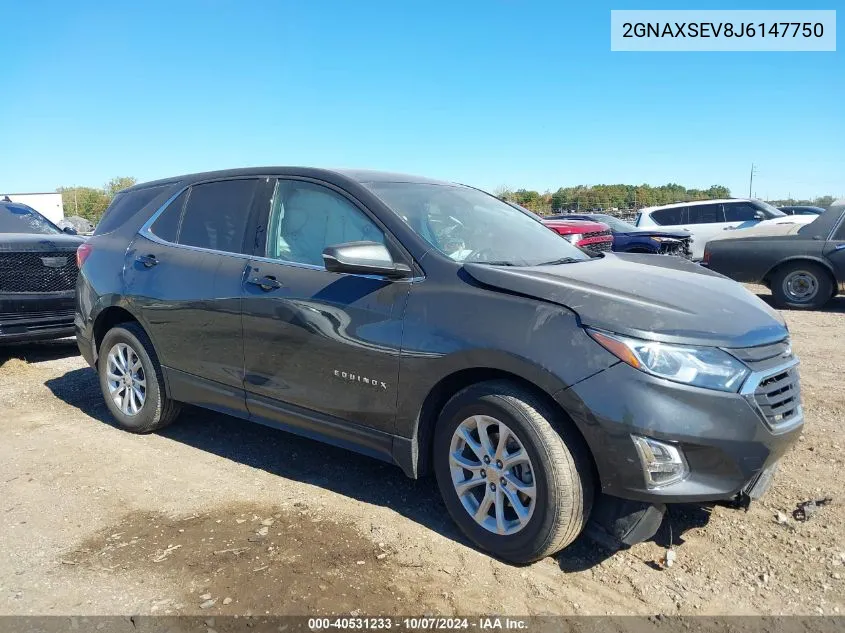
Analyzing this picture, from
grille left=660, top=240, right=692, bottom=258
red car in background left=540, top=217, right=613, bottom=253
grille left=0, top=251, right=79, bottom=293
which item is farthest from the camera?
grille left=660, top=240, right=692, bottom=258

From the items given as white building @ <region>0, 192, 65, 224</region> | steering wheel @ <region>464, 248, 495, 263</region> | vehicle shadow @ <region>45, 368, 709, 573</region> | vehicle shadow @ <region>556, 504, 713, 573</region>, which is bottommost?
vehicle shadow @ <region>556, 504, 713, 573</region>

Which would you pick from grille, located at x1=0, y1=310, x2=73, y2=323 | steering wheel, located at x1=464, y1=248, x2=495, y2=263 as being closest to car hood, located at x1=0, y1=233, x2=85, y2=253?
grille, located at x1=0, y1=310, x2=73, y2=323

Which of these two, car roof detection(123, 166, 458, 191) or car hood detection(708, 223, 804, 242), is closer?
car roof detection(123, 166, 458, 191)

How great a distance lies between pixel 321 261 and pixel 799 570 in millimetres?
2732

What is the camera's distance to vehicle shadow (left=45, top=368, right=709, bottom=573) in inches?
128

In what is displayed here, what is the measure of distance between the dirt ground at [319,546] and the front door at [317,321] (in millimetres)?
542

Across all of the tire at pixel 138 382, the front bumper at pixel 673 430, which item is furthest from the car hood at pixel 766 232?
the tire at pixel 138 382

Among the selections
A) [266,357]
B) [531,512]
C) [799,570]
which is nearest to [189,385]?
[266,357]

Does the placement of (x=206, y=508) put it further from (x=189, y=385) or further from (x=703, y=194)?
(x=703, y=194)

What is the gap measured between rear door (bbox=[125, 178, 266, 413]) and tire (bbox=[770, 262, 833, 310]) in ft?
28.8

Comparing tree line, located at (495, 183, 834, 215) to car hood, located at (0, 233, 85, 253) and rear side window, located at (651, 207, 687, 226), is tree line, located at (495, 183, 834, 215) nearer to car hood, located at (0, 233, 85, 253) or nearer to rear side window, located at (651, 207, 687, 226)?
rear side window, located at (651, 207, 687, 226)

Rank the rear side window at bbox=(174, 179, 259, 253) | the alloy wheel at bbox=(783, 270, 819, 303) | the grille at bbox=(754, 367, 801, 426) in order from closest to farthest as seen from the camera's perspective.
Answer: the grille at bbox=(754, 367, 801, 426), the rear side window at bbox=(174, 179, 259, 253), the alloy wheel at bbox=(783, 270, 819, 303)

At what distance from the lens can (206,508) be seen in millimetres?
3596

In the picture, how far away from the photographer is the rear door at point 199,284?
4.02 m
